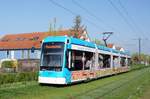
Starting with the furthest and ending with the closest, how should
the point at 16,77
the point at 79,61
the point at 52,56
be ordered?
the point at 16,77, the point at 79,61, the point at 52,56

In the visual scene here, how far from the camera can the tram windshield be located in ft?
73.9

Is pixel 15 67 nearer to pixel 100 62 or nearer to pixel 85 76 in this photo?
pixel 100 62

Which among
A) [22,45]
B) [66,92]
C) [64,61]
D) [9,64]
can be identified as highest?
[22,45]

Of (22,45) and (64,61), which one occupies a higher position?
(22,45)

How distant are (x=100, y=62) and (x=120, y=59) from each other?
15.1 m

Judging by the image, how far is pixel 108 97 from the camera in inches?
712

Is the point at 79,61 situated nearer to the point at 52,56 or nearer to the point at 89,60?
the point at 52,56

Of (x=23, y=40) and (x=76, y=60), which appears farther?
(x=23, y=40)

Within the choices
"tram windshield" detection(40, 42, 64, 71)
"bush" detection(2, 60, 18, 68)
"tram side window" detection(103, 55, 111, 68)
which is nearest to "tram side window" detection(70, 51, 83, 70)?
"tram windshield" detection(40, 42, 64, 71)

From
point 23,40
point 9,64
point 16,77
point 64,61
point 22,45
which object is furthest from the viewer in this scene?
point 23,40

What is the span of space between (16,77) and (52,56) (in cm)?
623

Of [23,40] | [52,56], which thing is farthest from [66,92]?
[23,40]

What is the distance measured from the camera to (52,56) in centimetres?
2283

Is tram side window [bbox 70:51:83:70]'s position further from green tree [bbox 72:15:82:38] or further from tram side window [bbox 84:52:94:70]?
green tree [bbox 72:15:82:38]
